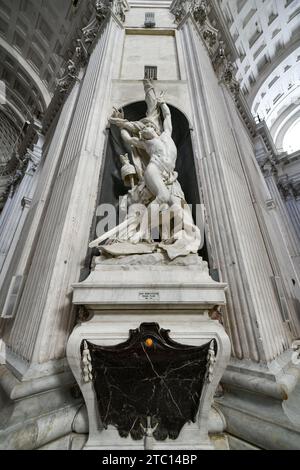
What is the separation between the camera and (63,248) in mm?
2381

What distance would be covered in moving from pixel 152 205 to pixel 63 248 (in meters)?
1.23

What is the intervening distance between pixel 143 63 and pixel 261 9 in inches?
478

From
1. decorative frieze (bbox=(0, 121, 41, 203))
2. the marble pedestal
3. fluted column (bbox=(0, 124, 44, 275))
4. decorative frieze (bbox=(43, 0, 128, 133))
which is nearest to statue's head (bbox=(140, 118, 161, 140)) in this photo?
the marble pedestal

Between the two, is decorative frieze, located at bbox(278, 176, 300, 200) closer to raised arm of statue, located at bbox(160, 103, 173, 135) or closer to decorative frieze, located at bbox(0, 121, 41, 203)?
raised arm of statue, located at bbox(160, 103, 173, 135)

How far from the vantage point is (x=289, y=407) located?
161 cm

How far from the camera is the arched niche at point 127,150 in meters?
3.13

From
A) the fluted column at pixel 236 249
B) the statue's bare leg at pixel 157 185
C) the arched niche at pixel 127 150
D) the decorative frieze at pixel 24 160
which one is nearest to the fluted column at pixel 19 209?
the decorative frieze at pixel 24 160

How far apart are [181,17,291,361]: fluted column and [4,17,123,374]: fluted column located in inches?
68.9

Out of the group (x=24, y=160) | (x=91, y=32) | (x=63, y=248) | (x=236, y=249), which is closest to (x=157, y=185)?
(x=236, y=249)

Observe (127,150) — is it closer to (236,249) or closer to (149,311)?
(236,249)

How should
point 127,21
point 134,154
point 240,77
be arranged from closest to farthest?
1. point 134,154
2. point 127,21
3. point 240,77

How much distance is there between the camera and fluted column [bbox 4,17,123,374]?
2004 millimetres

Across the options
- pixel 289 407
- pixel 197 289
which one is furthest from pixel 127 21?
pixel 289 407
